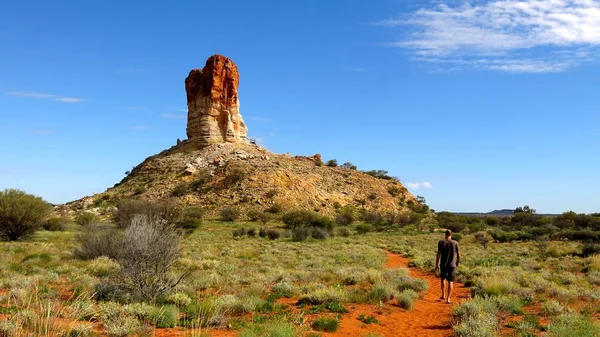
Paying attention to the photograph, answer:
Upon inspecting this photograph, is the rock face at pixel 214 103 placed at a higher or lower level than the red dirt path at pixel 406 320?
higher

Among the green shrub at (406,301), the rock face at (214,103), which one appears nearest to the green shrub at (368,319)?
the green shrub at (406,301)

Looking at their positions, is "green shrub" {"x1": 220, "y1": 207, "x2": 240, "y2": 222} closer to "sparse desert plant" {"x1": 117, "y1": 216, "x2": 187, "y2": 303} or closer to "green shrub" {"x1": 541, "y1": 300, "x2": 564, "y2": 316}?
"sparse desert plant" {"x1": 117, "y1": 216, "x2": 187, "y2": 303}

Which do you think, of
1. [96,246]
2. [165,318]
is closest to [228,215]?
[96,246]

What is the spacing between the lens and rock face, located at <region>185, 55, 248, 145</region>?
63.5 metres

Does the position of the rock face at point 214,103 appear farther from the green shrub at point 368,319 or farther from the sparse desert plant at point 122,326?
the sparse desert plant at point 122,326

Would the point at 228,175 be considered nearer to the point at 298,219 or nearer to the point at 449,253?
the point at 298,219

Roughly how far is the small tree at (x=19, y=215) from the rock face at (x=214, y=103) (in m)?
35.1

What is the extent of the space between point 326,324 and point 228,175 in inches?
1888

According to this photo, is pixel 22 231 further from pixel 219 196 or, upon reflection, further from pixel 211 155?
pixel 211 155

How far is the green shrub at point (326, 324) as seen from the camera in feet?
27.8

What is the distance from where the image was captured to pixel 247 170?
2231 inches

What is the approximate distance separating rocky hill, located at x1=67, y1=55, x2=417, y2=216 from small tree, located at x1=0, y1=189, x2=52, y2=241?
2125 centimetres

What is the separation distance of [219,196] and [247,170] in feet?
19.8

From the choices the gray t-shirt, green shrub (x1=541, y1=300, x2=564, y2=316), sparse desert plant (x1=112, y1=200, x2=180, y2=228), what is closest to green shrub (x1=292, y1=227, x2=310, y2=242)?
sparse desert plant (x1=112, y1=200, x2=180, y2=228)
